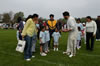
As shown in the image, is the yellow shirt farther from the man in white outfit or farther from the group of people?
the man in white outfit

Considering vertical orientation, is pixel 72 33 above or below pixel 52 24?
below

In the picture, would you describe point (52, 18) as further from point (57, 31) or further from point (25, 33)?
point (25, 33)

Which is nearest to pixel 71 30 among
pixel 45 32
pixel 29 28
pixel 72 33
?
pixel 72 33

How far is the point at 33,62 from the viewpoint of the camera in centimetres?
602

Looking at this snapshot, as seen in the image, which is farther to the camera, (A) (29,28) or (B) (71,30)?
(B) (71,30)

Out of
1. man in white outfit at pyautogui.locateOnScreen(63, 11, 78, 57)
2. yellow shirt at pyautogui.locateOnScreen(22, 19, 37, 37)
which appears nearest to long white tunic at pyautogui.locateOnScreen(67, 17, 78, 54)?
Answer: man in white outfit at pyautogui.locateOnScreen(63, 11, 78, 57)

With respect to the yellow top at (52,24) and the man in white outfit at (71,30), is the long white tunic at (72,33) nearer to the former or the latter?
the man in white outfit at (71,30)

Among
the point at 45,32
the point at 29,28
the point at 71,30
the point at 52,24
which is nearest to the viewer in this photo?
the point at 29,28

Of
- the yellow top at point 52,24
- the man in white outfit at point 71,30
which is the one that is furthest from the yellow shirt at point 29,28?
the yellow top at point 52,24

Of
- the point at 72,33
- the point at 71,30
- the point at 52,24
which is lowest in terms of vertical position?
the point at 72,33

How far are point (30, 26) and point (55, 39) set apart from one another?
108 inches

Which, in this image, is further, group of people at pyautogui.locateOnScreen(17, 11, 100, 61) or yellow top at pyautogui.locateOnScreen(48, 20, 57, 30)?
yellow top at pyautogui.locateOnScreen(48, 20, 57, 30)

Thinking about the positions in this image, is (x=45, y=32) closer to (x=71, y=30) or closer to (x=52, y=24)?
(x=52, y=24)

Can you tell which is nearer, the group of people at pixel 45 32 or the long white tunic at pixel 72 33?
the group of people at pixel 45 32
